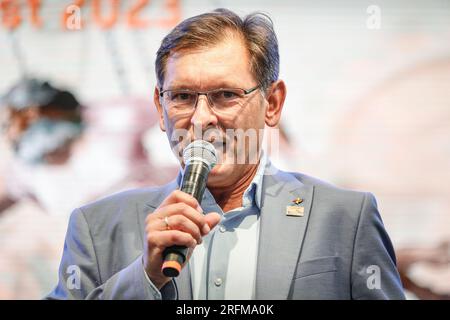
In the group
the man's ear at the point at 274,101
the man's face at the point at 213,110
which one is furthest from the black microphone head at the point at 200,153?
the man's ear at the point at 274,101

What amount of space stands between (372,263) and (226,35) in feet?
2.96

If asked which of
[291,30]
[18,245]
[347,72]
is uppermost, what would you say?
[291,30]

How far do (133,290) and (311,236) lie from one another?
605 millimetres

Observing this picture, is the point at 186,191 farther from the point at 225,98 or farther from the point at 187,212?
the point at 225,98

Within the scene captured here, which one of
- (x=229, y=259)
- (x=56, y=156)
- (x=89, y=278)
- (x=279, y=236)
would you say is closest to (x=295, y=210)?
(x=279, y=236)

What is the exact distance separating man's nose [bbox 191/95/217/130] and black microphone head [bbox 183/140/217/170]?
118mm

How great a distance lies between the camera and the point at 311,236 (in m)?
2.05

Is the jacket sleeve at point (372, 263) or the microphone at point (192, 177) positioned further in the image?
the jacket sleeve at point (372, 263)

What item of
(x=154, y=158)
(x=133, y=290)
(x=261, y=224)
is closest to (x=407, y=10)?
(x=154, y=158)

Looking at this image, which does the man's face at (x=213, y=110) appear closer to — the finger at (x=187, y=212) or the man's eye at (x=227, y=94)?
the man's eye at (x=227, y=94)

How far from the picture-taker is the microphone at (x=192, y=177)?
1.58 meters

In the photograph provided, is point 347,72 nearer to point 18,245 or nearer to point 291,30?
point 291,30
